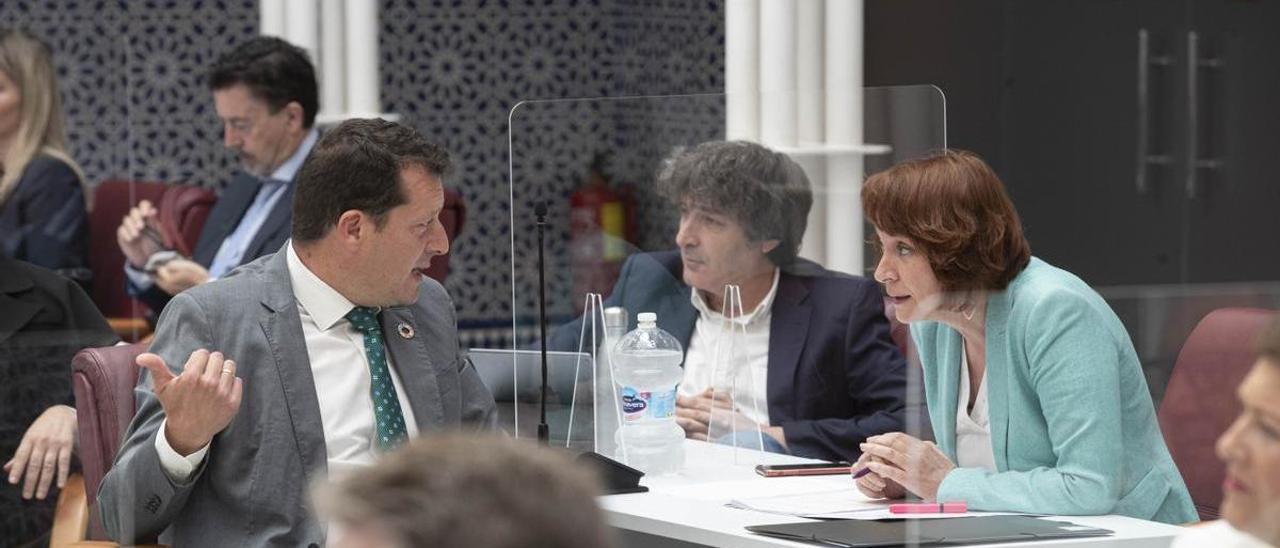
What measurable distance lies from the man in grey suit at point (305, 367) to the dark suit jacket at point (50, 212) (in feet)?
6.71

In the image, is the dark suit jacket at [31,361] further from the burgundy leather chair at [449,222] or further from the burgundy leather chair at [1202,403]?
the burgundy leather chair at [1202,403]

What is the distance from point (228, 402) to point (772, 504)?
86 centimetres

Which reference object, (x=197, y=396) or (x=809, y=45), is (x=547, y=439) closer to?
(x=197, y=396)

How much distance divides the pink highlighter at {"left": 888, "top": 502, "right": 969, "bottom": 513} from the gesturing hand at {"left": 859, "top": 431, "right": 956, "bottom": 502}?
41mm

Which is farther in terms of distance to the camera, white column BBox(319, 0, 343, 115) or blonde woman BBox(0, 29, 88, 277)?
white column BBox(319, 0, 343, 115)

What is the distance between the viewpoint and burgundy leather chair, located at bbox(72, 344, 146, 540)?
9.89 ft

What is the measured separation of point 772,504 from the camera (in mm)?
2828

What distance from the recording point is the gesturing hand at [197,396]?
258cm

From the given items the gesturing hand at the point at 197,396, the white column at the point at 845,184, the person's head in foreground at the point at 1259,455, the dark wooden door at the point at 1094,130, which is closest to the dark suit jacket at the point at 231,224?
the white column at the point at 845,184

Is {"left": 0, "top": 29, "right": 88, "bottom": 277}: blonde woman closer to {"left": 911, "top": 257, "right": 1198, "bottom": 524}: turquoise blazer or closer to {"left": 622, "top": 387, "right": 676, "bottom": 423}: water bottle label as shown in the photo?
{"left": 622, "top": 387, "right": 676, "bottom": 423}: water bottle label

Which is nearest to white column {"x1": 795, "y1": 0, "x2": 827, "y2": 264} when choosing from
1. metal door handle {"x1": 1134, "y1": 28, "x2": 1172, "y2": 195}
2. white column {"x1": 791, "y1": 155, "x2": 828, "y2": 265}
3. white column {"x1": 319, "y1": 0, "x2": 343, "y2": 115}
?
white column {"x1": 791, "y1": 155, "x2": 828, "y2": 265}

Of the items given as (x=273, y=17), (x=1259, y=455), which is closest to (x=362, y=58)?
(x=273, y=17)

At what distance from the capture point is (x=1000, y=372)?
2.86 m

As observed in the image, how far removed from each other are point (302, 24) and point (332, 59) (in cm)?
17
